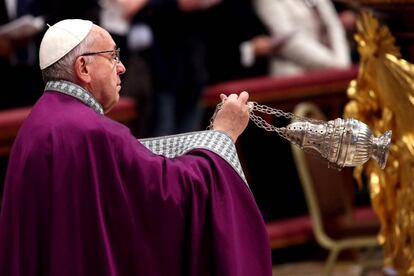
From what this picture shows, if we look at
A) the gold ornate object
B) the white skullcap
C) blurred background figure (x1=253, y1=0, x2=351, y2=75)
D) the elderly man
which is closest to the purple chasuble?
the elderly man

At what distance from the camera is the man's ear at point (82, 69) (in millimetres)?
4258

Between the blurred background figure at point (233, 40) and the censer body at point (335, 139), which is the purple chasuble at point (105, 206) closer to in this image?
the censer body at point (335, 139)

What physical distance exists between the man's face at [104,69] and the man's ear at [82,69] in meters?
0.02

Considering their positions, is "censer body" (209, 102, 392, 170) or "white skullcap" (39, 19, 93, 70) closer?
"white skullcap" (39, 19, 93, 70)

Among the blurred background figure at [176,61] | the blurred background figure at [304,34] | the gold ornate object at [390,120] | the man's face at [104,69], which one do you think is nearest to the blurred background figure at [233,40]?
the blurred background figure at [304,34]

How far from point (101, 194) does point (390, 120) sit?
135 centimetres

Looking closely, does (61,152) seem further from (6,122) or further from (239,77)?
(239,77)

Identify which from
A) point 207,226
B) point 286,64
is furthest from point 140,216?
point 286,64

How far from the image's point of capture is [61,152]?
13.6 feet

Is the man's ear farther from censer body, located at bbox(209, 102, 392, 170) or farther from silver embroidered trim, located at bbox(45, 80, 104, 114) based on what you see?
censer body, located at bbox(209, 102, 392, 170)

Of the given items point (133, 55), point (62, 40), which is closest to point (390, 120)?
point (62, 40)

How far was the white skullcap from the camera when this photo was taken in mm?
4254

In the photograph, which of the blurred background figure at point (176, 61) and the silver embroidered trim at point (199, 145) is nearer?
the silver embroidered trim at point (199, 145)

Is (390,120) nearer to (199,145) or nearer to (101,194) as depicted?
(199,145)
